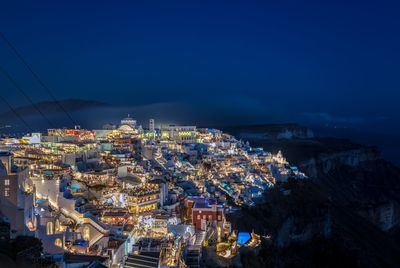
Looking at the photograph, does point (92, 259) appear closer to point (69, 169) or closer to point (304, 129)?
point (69, 169)

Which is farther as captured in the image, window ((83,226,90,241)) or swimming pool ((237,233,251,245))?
swimming pool ((237,233,251,245))

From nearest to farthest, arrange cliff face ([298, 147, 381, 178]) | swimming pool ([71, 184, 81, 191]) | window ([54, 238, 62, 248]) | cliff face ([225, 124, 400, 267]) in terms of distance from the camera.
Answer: window ([54, 238, 62, 248]) → swimming pool ([71, 184, 81, 191]) → cliff face ([225, 124, 400, 267]) → cliff face ([298, 147, 381, 178])

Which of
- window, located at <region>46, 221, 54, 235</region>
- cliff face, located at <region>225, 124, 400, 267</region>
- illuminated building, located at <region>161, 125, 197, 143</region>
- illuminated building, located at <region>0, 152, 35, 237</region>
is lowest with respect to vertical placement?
cliff face, located at <region>225, 124, 400, 267</region>

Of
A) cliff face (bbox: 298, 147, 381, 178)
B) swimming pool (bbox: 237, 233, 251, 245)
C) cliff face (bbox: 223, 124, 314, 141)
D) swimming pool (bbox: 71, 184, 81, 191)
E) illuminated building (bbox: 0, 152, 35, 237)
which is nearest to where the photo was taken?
illuminated building (bbox: 0, 152, 35, 237)

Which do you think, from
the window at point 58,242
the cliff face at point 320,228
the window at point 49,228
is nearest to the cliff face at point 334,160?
the cliff face at point 320,228

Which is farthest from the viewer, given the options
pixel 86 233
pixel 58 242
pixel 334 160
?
pixel 334 160

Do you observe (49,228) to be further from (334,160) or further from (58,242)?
(334,160)

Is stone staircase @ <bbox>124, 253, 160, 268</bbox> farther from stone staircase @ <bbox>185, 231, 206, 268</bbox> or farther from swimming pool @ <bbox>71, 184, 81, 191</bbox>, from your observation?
swimming pool @ <bbox>71, 184, 81, 191</bbox>

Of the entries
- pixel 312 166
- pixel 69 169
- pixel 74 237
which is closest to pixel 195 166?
pixel 69 169

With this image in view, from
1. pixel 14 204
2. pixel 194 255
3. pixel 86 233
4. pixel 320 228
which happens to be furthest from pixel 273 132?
pixel 14 204

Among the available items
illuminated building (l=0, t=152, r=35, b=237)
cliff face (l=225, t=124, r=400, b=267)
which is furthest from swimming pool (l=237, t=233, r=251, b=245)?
illuminated building (l=0, t=152, r=35, b=237)

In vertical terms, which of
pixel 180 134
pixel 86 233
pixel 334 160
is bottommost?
pixel 86 233
